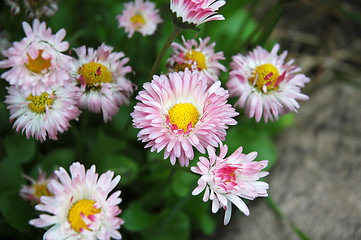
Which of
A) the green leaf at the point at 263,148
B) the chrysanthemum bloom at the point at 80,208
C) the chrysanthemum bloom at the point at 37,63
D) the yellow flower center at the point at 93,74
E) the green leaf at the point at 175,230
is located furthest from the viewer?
the green leaf at the point at 263,148

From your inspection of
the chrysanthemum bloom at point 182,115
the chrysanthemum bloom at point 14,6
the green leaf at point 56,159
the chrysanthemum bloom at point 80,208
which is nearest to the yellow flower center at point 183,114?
the chrysanthemum bloom at point 182,115

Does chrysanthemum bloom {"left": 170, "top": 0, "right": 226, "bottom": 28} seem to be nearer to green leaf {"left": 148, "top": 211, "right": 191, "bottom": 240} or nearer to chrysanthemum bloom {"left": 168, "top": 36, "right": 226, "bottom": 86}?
chrysanthemum bloom {"left": 168, "top": 36, "right": 226, "bottom": 86}

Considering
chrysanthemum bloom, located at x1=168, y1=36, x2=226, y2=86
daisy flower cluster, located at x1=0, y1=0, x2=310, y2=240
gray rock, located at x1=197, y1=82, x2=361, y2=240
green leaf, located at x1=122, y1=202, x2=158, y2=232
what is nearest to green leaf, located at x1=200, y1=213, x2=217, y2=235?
gray rock, located at x1=197, y1=82, x2=361, y2=240

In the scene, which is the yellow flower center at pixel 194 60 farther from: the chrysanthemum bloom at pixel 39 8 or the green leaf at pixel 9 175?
the green leaf at pixel 9 175

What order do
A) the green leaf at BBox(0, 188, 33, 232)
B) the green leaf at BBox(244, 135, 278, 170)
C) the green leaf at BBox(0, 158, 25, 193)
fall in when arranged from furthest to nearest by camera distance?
the green leaf at BBox(244, 135, 278, 170) → the green leaf at BBox(0, 158, 25, 193) → the green leaf at BBox(0, 188, 33, 232)

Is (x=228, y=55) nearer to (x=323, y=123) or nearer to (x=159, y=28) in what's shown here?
(x=159, y=28)
